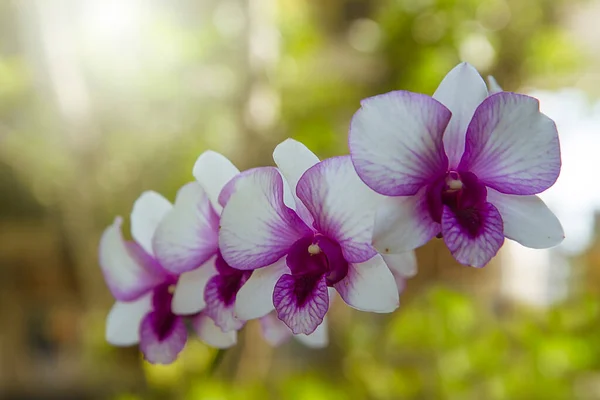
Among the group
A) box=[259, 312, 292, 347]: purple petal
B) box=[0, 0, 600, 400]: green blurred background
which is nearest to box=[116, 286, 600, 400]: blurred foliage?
box=[0, 0, 600, 400]: green blurred background

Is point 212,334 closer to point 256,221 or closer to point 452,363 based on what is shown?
point 256,221

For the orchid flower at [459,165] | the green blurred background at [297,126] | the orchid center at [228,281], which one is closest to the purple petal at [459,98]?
the orchid flower at [459,165]

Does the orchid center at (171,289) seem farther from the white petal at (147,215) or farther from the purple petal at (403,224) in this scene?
the purple petal at (403,224)

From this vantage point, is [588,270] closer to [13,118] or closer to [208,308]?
[208,308]

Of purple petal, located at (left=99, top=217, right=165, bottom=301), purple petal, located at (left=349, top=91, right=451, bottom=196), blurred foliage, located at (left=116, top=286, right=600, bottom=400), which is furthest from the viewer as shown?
blurred foliage, located at (left=116, top=286, right=600, bottom=400)

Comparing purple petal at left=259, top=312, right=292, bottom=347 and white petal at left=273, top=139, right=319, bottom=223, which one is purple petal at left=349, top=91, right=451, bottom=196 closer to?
white petal at left=273, top=139, right=319, bottom=223

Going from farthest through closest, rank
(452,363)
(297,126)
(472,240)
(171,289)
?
1. (297,126)
2. (452,363)
3. (171,289)
4. (472,240)

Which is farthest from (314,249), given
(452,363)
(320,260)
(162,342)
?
(452,363)
